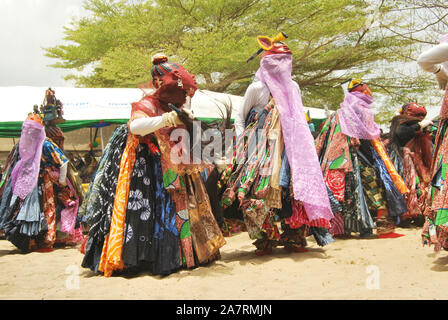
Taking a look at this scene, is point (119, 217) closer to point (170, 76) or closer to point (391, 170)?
point (170, 76)

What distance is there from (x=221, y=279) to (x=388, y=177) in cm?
285

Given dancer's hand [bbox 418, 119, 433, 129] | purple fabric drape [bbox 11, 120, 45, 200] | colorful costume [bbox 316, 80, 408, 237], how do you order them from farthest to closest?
dancer's hand [bbox 418, 119, 433, 129] < purple fabric drape [bbox 11, 120, 45, 200] < colorful costume [bbox 316, 80, 408, 237]

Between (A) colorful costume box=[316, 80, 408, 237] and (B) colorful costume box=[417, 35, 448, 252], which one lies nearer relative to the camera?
(B) colorful costume box=[417, 35, 448, 252]

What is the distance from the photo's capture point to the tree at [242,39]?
15.8 meters

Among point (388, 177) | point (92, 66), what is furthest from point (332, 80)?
point (388, 177)

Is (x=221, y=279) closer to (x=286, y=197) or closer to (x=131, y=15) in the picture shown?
(x=286, y=197)

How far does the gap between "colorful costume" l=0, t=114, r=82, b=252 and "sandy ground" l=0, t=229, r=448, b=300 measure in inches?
34.6

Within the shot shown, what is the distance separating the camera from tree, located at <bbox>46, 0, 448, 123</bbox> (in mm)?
15758

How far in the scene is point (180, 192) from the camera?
3.34 m

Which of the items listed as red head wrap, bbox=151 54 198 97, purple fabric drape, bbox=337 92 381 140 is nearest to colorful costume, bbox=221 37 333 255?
red head wrap, bbox=151 54 198 97

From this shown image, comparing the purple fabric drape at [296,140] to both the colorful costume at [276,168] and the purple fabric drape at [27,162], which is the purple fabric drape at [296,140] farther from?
the purple fabric drape at [27,162]

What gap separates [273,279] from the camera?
2.91m

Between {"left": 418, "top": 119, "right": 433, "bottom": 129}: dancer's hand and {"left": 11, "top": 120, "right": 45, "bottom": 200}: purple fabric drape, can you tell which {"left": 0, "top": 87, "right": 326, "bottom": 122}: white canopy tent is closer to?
{"left": 418, "top": 119, "right": 433, "bottom": 129}: dancer's hand

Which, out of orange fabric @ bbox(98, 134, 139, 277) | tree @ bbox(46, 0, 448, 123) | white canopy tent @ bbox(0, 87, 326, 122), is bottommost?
orange fabric @ bbox(98, 134, 139, 277)
